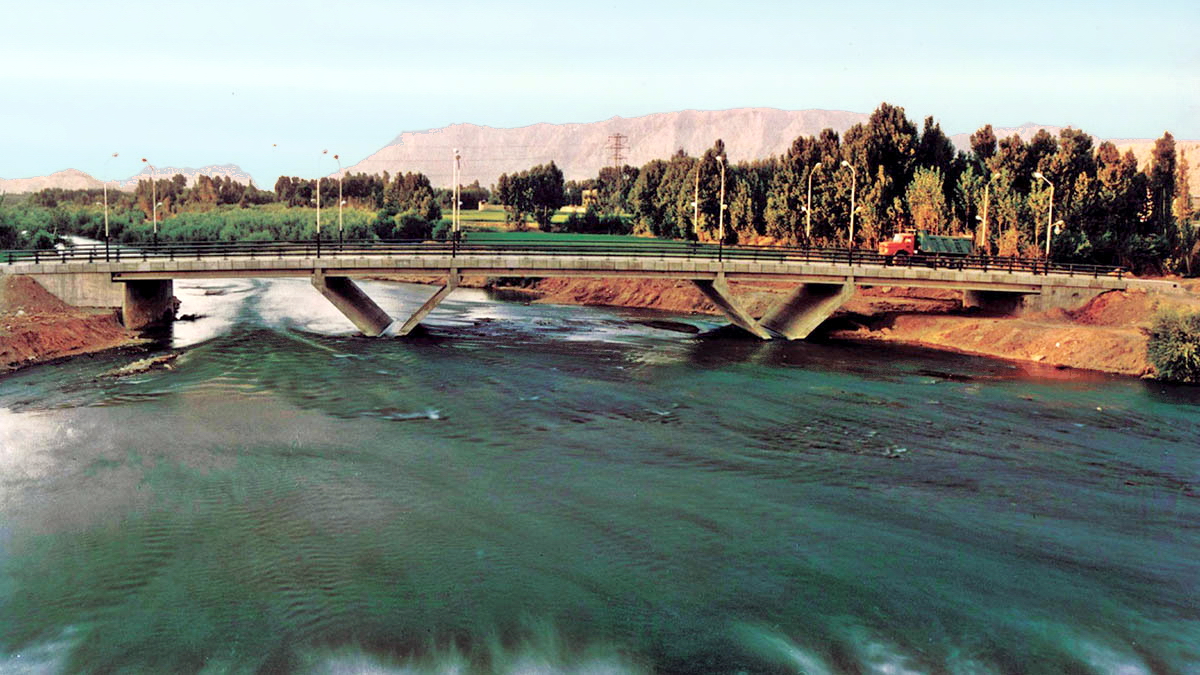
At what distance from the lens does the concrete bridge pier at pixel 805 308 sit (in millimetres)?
62625

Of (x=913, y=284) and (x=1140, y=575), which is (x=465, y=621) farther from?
(x=913, y=284)

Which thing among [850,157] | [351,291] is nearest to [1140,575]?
[351,291]

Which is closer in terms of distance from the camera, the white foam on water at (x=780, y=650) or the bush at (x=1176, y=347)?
the white foam on water at (x=780, y=650)

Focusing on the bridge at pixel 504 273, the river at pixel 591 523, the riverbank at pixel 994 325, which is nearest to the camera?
the river at pixel 591 523

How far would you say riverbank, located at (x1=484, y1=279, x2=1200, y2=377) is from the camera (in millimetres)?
53281

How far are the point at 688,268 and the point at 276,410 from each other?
2975 cm

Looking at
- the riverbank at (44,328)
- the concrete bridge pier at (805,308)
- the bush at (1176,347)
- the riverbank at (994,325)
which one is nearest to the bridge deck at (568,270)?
the concrete bridge pier at (805,308)

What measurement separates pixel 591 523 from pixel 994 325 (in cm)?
4332

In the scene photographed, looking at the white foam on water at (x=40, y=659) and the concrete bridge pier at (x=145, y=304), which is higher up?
the concrete bridge pier at (x=145, y=304)

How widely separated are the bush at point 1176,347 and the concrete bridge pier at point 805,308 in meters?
17.7

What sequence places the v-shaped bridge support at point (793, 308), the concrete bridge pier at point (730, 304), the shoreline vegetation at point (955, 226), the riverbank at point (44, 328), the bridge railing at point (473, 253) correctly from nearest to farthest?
the riverbank at point (44, 328)
the shoreline vegetation at point (955, 226)
the bridge railing at point (473, 253)
the concrete bridge pier at point (730, 304)
the v-shaped bridge support at point (793, 308)

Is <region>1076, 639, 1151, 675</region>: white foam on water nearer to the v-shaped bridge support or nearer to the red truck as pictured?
the v-shaped bridge support

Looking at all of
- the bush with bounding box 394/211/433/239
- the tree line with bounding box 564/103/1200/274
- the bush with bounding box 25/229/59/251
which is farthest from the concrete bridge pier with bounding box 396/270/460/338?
the bush with bounding box 394/211/433/239

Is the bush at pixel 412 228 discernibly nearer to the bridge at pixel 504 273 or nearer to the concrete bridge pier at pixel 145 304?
the concrete bridge pier at pixel 145 304
